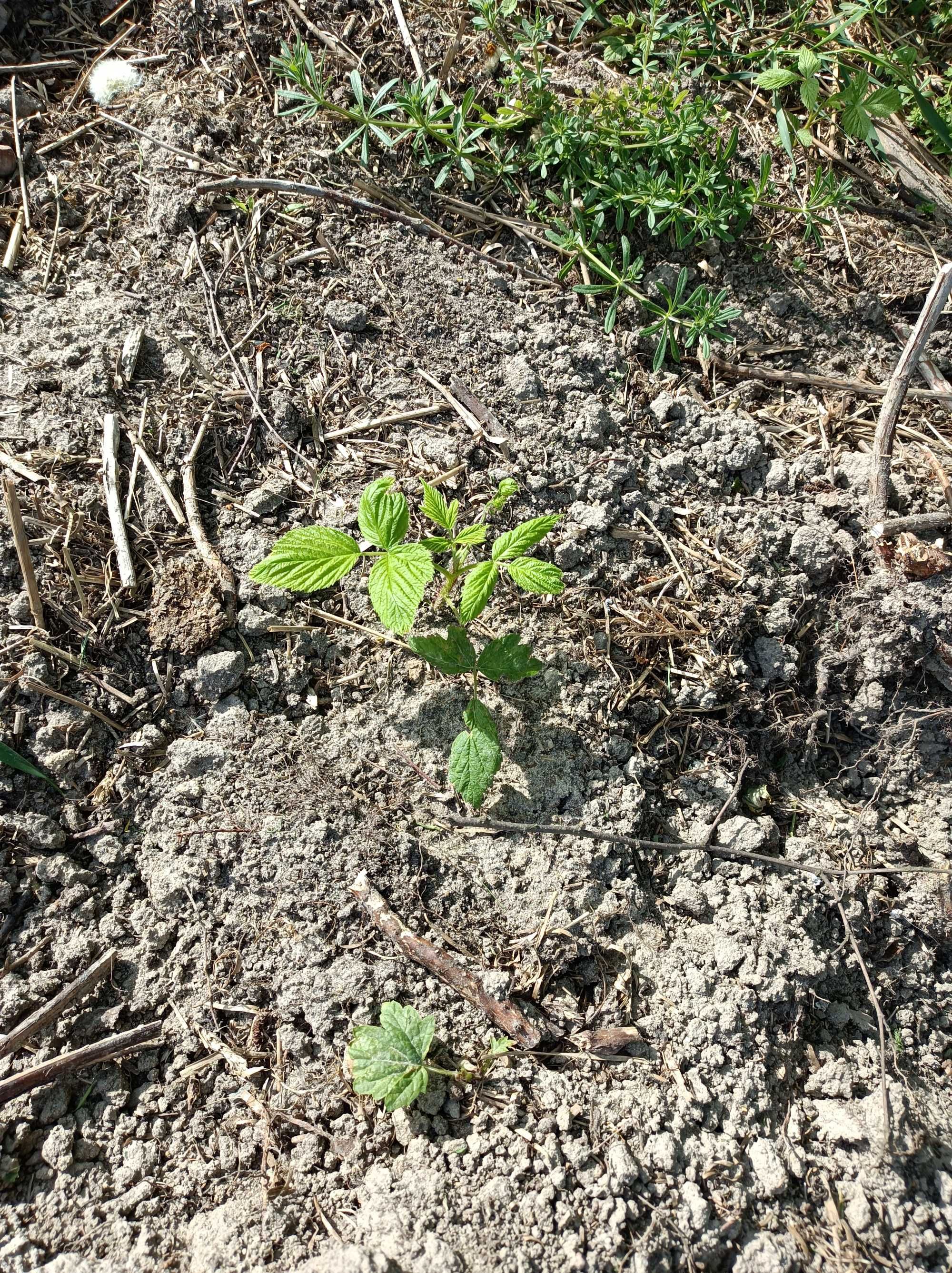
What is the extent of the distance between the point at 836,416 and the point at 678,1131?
204 cm

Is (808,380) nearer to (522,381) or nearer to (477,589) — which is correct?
(522,381)

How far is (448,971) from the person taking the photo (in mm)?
2012

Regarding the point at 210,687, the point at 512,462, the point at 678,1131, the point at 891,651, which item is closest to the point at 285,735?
the point at 210,687

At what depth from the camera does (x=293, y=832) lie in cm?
213

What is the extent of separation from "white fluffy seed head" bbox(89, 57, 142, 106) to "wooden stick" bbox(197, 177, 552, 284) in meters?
0.50

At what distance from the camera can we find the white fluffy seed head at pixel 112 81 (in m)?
2.80

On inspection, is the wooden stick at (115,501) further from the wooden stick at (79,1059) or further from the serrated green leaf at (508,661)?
the wooden stick at (79,1059)

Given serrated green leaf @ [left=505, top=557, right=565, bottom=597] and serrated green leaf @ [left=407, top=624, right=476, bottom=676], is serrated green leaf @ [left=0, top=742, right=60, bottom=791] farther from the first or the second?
serrated green leaf @ [left=505, top=557, right=565, bottom=597]

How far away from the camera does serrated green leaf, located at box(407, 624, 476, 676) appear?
2.18 metres

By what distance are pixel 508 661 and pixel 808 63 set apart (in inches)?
83.1

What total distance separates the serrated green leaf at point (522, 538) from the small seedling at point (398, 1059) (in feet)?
3.65

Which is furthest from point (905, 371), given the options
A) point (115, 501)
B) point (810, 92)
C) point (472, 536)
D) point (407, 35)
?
Result: point (115, 501)

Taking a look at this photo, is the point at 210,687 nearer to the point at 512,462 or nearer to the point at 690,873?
the point at 512,462

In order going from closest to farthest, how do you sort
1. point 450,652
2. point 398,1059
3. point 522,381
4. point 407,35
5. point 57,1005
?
point 398,1059
point 57,1005
point 450,652
point 522,381
point 407,35
